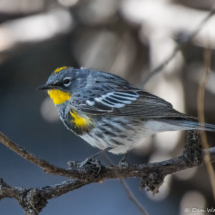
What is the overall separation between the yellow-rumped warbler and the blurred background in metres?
0.79

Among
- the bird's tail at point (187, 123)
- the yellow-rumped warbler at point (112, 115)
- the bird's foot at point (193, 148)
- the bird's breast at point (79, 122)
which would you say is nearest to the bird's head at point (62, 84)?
the yellow-rumped warbler at point (112, 115)

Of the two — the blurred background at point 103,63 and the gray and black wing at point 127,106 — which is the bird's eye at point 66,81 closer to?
the gray and black wing at point 127,106

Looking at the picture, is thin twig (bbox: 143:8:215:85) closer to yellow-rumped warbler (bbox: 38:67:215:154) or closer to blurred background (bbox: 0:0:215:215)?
blurred background (bbox: 0:0:215:215)

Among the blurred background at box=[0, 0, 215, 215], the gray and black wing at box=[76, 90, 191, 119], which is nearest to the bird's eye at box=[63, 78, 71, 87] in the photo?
the gray and black wing at box=[76, 90, 191, 119]

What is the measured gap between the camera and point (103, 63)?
2.46 meters

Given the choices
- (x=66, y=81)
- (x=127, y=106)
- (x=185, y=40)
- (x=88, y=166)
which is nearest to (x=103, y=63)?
(x=185, y=40)

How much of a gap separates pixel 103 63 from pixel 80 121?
3.56ft

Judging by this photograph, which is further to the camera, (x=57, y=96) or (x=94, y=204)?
(x=94, y=204)

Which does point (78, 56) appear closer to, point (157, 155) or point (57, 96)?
point (57, 96)

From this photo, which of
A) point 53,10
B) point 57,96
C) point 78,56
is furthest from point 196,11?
point 57,96

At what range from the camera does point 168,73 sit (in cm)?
236

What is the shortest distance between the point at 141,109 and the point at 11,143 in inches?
33.1

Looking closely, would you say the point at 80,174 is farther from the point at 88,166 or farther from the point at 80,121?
the point at 80,121

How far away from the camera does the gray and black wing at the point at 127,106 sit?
4.85 ft
